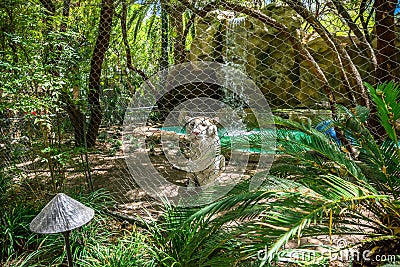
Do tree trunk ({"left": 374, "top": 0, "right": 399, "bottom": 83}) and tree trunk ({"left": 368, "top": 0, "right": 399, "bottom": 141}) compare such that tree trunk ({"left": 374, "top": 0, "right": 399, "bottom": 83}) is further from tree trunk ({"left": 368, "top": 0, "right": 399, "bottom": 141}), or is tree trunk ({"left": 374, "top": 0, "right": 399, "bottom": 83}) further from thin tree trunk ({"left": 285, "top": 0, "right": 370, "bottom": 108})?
thin tree trunk ({"left": 285, "top": 0, "right": 370, "bottom": 108})

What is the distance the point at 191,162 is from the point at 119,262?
1.22 m

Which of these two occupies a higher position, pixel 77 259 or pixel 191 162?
pixel 191 162

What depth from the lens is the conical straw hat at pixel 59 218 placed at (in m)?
1.10

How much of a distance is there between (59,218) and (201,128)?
5.12 ft

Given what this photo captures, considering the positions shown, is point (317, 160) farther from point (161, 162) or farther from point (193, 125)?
point (161, 162)

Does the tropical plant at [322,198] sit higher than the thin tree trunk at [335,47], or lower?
lower

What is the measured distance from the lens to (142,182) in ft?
10.2

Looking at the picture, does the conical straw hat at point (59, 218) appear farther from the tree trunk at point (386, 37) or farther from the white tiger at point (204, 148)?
the tree trunk at point (386, 37)

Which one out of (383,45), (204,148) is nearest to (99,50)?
(204,148)

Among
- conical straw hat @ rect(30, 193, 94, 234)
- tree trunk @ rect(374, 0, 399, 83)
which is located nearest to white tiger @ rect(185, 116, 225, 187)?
tree trunk @ rect(374, 0, 399, 83)

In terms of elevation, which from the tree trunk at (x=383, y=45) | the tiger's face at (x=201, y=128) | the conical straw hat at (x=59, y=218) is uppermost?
the tree trunk at (x=383, y=45)

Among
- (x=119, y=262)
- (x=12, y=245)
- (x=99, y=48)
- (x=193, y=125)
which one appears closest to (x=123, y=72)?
(x=99, y=48)

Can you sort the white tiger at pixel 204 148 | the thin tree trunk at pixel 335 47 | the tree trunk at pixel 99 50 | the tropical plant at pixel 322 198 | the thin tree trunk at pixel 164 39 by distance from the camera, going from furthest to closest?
the thin tree trunk at pixel 164 39 < the tree trunk at pixel 99 50 < the white tiger at pixel 204 148 < the thin tree trunk at pixel 335 47 < the tropical plant at pixel 322 198

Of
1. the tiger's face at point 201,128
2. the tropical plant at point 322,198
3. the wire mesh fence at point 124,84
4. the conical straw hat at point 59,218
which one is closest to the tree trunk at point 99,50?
the wire mesh fence at point 124,84
